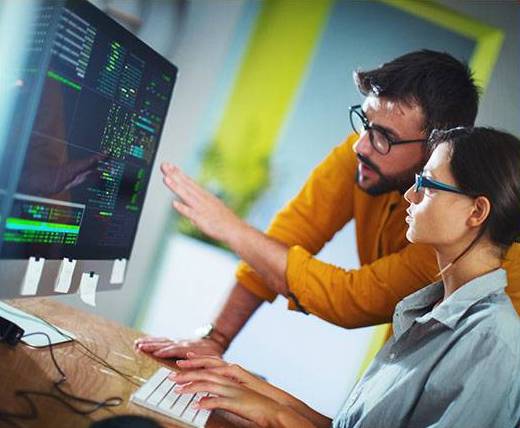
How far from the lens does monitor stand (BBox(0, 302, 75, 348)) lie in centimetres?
105

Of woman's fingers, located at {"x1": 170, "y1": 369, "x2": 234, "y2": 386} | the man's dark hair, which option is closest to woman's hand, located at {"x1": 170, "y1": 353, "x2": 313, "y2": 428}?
woman's fingers, located at {"x1": 170, "y1": 369, "x2": 234, "y2": 386}

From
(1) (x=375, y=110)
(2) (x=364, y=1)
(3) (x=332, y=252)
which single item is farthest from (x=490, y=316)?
(2) (x=364, y=1)

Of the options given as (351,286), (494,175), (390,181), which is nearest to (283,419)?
(351,286)

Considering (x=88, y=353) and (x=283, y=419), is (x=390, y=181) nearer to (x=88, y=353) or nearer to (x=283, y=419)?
(x=283, y=419)

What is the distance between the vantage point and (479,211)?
991mm

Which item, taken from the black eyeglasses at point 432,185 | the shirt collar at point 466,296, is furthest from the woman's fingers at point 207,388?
the black eyeglasses at point 432,185

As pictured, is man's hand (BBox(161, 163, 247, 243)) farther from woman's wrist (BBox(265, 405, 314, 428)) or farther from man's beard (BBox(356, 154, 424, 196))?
woman's wrist (BBox(265, 405, 314, 428))

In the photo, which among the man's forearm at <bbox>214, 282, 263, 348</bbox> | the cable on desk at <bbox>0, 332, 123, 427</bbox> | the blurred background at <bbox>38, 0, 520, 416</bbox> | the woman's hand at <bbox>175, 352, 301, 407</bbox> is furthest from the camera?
the blurred background at <bbox>38, 0, 520, 416</bbox>

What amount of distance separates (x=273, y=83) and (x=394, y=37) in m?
0.85

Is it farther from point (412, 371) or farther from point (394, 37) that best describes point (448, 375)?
point (394, 37)

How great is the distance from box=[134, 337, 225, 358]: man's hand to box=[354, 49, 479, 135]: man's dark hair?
30.8 inches

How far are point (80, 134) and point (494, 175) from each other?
0.75 meters

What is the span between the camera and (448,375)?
0.89 m

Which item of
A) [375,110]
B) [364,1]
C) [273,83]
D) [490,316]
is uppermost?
[364,1]
